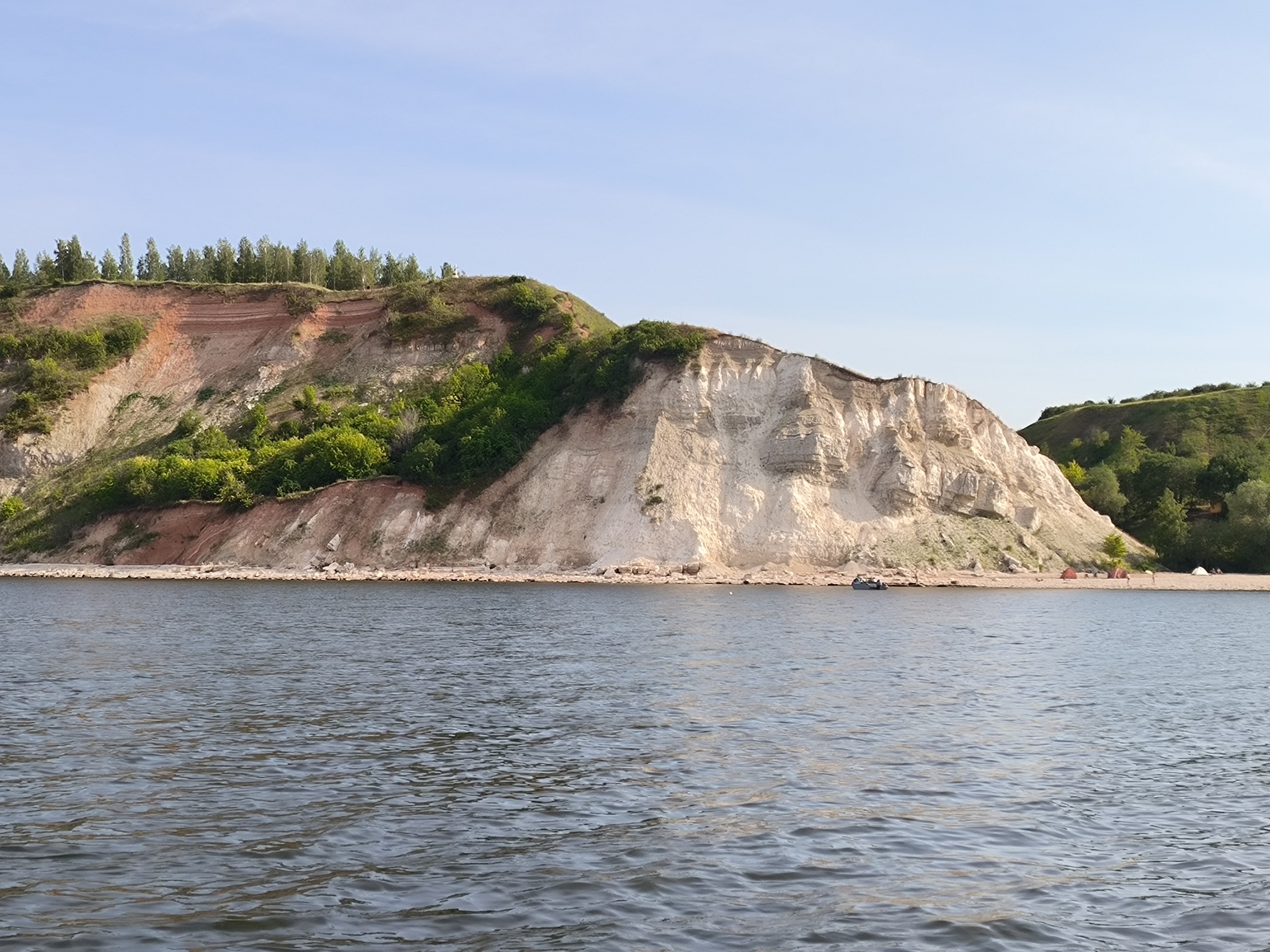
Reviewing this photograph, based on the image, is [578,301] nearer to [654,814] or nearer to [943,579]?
[943,579]

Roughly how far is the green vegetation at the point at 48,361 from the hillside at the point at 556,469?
25 cm

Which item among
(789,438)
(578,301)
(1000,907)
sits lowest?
(1000,907)

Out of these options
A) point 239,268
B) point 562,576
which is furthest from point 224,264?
point 562,576

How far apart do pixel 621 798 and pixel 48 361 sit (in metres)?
82.6

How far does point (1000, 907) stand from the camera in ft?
38.7

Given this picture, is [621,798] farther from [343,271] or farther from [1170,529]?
[343,271]

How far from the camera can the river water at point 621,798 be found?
11234mm

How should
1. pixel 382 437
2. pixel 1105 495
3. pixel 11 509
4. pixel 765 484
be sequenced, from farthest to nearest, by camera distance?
pixel 1105 495, pixel 11 509, pixel 382 437, pixel 765 484

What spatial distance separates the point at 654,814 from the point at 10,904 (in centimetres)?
702

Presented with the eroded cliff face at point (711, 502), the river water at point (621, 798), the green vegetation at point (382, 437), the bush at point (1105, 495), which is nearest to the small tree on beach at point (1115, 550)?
the eroded cliff face at point (711, 502)

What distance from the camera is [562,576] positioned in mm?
66938

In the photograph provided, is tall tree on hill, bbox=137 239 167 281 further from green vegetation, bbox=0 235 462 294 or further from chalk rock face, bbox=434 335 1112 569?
chalk rock face, bbox=434 335 1112 569

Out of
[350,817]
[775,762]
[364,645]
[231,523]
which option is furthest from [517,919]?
[231,523]

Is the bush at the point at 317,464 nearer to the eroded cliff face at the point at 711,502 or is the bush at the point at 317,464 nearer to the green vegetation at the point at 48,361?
the eroded cliff face at the point at 711,502
